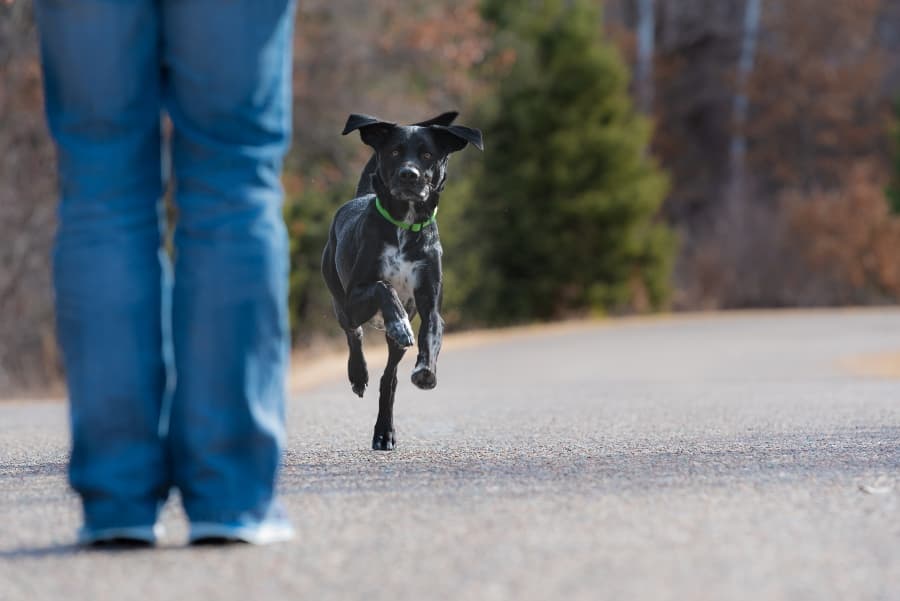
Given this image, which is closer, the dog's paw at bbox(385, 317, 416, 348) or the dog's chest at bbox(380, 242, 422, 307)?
the dog's paw at bbox(385, 317, 416, 348)

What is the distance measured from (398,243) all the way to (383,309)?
0.26 metres

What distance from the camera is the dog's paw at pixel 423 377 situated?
5.69 m

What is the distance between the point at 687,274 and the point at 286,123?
30331mm

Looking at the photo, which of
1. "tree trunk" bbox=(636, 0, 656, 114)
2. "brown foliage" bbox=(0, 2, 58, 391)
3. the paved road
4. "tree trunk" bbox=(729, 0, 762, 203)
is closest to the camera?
the paved road

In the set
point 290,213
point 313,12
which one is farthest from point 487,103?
point 290,213

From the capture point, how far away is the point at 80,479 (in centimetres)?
342

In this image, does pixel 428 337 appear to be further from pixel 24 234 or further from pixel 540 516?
pixel 24 234

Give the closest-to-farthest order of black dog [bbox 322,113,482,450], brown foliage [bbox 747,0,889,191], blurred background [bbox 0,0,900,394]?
black dog [bbox 322,113,482,450], blurred background [bbox 0,0,900,394], brown foliage [bbox 747,0,889,191]

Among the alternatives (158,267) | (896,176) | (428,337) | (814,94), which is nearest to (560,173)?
(896,176)

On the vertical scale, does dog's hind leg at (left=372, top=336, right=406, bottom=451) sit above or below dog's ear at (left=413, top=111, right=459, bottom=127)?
below

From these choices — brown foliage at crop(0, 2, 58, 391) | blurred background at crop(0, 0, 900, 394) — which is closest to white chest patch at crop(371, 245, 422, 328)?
blurred background at crop(0, 0, 900, 394)

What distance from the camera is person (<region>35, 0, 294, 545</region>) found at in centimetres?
340

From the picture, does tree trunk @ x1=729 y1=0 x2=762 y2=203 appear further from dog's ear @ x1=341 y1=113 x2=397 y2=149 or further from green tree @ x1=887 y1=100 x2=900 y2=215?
dog's ear @ x1=341 y1=113 x2=397 y2=149

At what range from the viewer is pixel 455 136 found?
6.14 m
